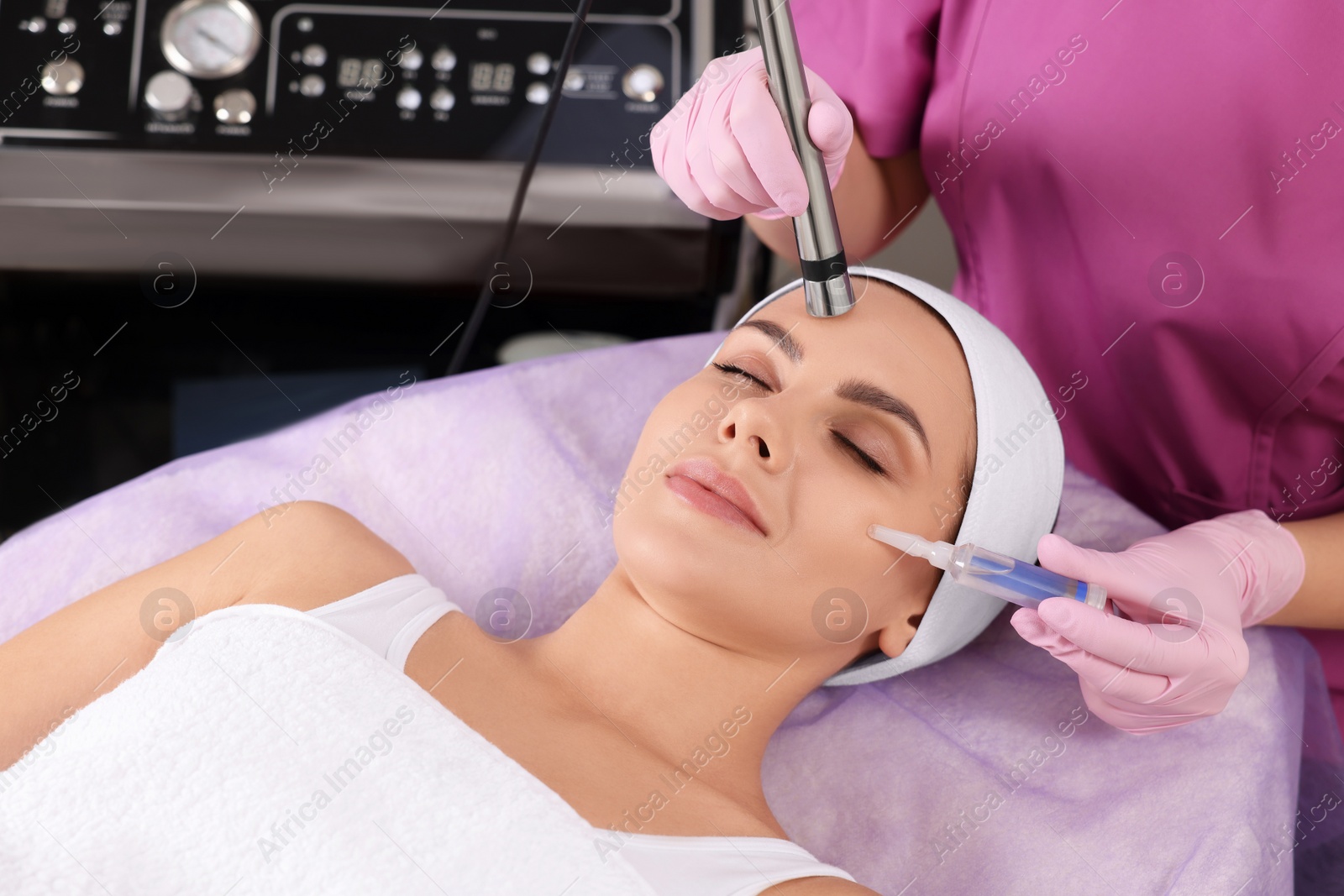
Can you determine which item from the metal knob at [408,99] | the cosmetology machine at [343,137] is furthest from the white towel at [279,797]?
the metal knob at [408,99]

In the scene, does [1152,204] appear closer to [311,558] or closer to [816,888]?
[816,888]

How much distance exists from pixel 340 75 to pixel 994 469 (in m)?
0.92

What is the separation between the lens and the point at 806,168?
711 mm

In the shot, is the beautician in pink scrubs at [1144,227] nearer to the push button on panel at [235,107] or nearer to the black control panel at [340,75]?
the black control panel at [340,75]

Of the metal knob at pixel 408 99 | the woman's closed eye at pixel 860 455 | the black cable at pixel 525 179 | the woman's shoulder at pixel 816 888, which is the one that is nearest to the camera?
the woman's shoulder at pixel 816 888

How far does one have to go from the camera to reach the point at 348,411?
120 cm

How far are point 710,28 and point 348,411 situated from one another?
2.21ft

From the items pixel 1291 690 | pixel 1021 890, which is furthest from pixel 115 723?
pixel 1291 690

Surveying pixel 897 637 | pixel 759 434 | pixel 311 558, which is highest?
A: pixel 759 434

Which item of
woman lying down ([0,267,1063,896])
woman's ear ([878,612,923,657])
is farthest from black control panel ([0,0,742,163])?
woman's ear ([878,612,923,657])

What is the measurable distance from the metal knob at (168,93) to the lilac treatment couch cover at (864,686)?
418mm

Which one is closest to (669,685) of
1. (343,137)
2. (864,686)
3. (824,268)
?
(864,686)

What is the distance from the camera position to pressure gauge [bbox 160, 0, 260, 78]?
1216 mm

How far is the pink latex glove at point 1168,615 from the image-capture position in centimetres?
82
